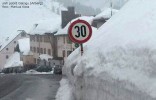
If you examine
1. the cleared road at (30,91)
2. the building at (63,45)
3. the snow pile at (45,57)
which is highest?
the building at (63,45)

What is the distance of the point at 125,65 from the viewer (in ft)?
30.5

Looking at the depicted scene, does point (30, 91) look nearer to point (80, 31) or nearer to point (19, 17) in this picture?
point (80, 31)

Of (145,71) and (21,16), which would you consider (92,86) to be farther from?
(21,16)

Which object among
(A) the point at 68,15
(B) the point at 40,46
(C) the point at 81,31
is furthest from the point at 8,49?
(C) the point at 81,31

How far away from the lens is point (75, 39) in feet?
40.6

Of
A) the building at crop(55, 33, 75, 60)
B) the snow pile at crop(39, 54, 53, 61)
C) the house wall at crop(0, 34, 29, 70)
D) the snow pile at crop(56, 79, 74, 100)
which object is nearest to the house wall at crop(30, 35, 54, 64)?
the snow pile at crop(39, 54, 53, 61)

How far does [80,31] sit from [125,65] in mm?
3484

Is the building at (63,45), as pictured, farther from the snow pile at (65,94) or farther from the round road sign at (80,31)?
the round road sign at (80,31)

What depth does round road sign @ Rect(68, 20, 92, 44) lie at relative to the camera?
12391 mm

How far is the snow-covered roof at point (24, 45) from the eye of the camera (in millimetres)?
96688

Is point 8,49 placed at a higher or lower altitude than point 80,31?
higher

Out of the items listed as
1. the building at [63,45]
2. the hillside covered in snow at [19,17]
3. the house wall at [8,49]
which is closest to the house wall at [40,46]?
the building at [63,45]

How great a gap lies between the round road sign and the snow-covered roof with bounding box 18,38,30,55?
83326 mm

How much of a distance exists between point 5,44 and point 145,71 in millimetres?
101851
